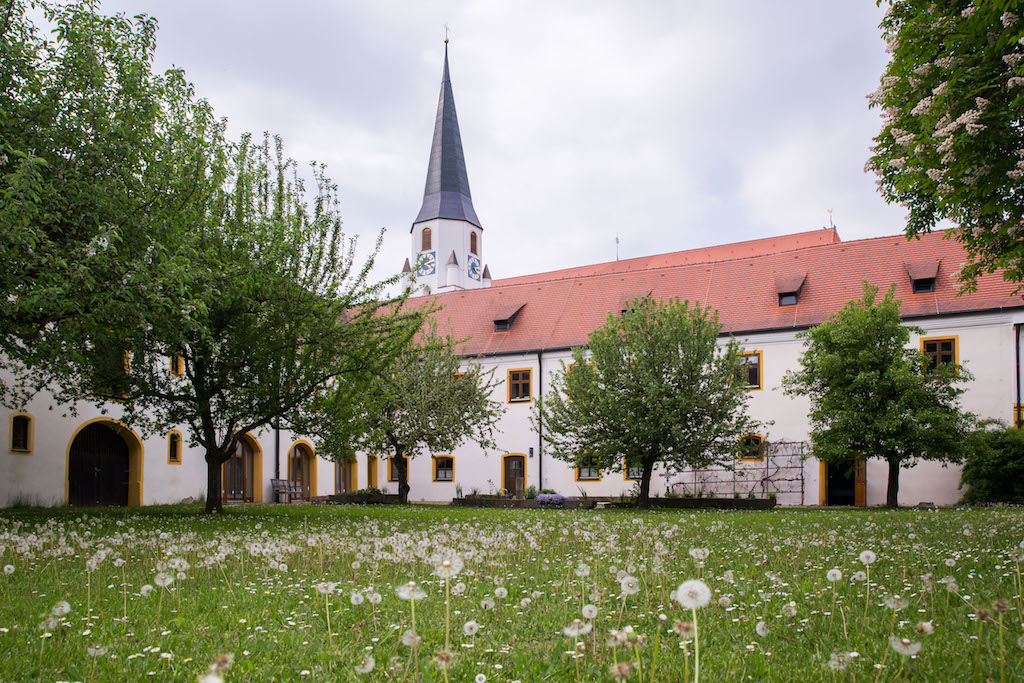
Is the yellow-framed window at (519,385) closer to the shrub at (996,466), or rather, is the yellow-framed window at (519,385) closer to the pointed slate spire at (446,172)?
the shrub at (996,466)

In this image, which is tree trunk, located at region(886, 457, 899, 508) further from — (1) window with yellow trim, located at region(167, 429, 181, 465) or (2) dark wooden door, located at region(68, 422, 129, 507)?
(2) dark wooden door, located at region(68, 422, 129, 507)

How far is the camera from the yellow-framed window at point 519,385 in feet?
126

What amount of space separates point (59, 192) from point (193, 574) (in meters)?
8.46

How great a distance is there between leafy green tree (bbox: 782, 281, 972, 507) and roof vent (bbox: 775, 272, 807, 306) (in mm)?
6112

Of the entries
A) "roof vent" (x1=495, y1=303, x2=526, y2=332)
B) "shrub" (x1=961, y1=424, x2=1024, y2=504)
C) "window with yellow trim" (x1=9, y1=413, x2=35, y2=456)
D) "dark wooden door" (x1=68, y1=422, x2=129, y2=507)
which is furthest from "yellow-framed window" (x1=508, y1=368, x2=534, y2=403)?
"window with yellow trim" (x1=9, y1=413, x2=35, y2=456)

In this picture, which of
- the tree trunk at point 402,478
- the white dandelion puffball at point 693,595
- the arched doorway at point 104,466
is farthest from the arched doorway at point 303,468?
the white dandelion puffball at point 693,595

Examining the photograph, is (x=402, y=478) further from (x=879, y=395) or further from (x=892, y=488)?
(x=892, y=488)

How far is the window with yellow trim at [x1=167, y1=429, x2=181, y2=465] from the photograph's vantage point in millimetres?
29969

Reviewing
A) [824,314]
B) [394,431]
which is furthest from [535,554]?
[824,314]

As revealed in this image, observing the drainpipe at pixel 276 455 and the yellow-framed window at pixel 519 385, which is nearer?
the drainpipe at pixel 276 455

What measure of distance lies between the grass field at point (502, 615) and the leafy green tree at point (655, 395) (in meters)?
17.9

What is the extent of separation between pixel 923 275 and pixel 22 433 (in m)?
32.2

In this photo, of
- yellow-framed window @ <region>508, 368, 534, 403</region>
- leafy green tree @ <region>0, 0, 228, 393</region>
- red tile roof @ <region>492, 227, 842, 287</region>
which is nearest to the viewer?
leafy green tree @ <region>0, 0, 228, 393</region>

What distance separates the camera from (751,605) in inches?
216
